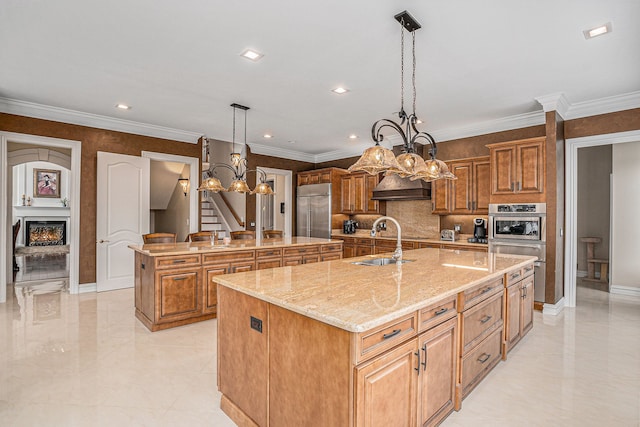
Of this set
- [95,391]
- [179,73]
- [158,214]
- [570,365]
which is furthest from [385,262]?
[158,214]

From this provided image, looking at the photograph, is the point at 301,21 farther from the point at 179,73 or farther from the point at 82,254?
the point at 82,254

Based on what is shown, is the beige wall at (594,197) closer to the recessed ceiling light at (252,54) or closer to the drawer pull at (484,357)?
the drawer pull at (484,357)

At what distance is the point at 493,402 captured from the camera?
2.29 m

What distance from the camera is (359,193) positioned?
7285 mm

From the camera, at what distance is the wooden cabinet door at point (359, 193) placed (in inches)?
283

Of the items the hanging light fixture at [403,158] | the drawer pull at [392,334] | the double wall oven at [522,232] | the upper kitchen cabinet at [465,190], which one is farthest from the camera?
the upper kitchen cabinet at [465,190]

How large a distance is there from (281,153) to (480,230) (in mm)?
4464

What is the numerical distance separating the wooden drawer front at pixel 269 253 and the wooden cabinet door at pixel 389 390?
291 centimetres

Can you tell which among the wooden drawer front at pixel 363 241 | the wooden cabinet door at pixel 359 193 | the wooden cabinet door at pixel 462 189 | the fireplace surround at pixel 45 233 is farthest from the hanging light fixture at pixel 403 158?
the fireplace surround at pixel 45 233

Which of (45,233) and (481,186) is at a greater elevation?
(481,186)

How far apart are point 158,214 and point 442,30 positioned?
9360mm

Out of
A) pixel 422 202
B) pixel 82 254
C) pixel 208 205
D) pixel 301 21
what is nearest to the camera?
pixel 301 21

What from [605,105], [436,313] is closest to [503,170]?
Answer: [605,105]

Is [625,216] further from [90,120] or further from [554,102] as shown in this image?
[90,120]
